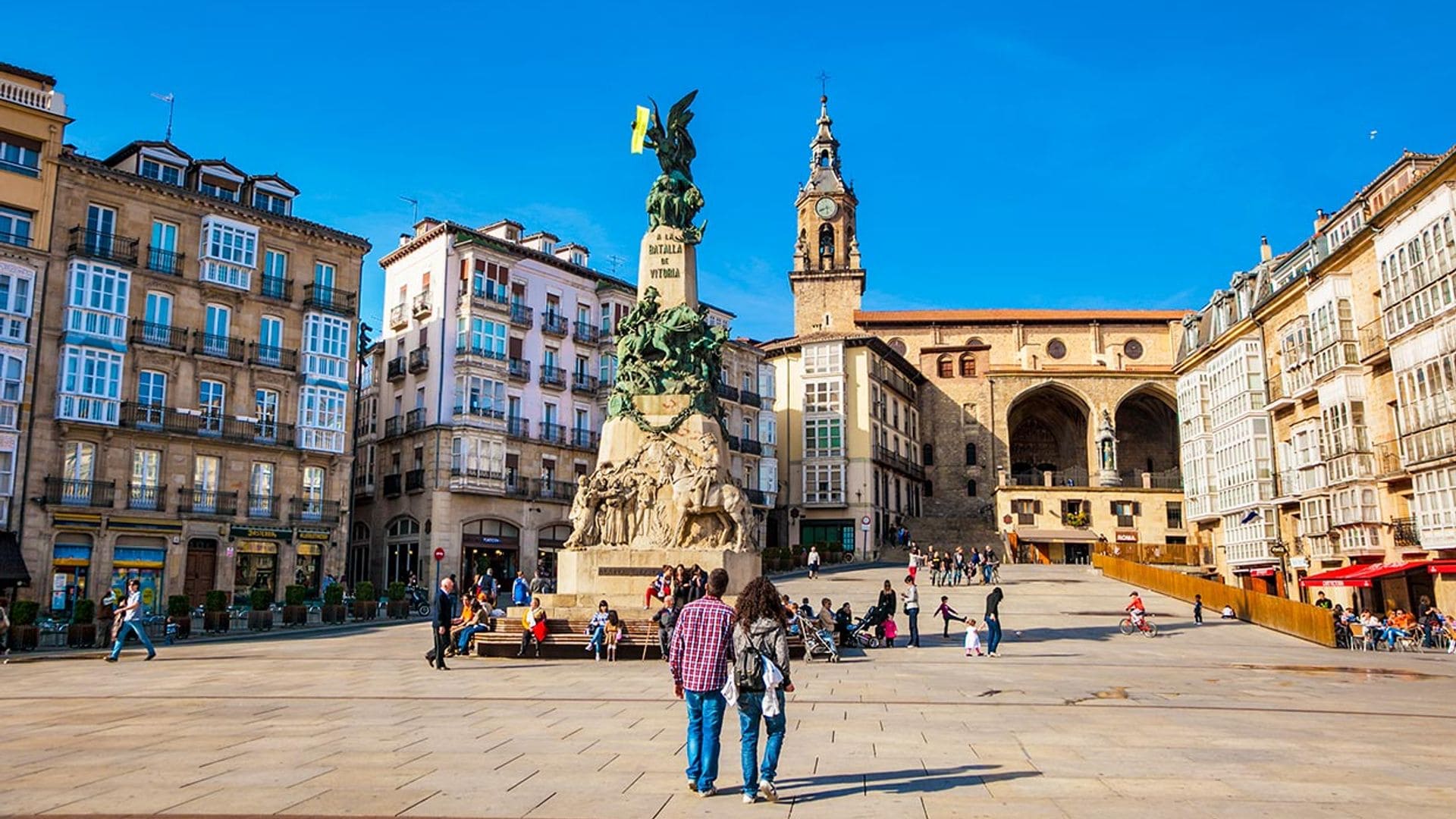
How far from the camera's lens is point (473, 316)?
47.2m

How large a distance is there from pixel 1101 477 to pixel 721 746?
66.0 metres

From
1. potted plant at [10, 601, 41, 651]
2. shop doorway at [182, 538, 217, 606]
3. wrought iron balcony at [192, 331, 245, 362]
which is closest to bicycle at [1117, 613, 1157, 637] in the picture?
potted plant at [10, 601, 41, 651]

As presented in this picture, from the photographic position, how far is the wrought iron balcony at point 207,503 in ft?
122

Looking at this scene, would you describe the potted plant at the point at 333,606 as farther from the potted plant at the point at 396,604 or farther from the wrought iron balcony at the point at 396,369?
the wrought iron balcony at the point at 396,369

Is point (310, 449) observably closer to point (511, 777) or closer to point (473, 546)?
point (473, 546)

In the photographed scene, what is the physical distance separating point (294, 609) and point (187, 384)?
12979 millimetres

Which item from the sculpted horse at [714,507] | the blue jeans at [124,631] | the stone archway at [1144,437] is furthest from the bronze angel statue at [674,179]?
the stone archway at [1144,437]

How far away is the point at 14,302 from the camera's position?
34.4 m

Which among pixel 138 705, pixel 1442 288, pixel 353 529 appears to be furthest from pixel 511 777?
pixel 353 529

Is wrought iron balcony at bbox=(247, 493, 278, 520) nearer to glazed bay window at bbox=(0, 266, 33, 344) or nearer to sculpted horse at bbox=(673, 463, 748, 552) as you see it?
glazed bay window at bbox=(0, 266, 33, 344)

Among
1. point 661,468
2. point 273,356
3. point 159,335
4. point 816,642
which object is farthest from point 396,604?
point 816,642

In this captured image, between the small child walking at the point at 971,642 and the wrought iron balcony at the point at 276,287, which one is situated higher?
the wrought iron balcony at the point at 276,287

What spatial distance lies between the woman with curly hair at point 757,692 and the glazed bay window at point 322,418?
3812 centimetres

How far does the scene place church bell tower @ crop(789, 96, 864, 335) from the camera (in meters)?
79.6
